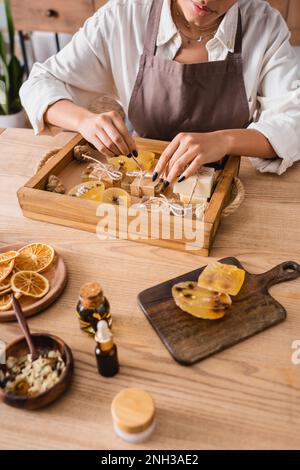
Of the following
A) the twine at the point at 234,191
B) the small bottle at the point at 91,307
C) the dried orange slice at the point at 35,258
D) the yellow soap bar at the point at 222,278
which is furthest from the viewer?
the twine at the point at 234,191

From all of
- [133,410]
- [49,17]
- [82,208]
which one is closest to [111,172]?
[82,208]

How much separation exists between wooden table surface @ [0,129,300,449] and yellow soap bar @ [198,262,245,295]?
0.10m

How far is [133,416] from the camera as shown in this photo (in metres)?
0.69

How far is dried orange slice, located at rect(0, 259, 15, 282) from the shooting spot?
94 centimetres

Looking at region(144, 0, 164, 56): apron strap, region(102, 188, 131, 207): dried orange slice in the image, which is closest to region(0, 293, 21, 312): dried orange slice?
region(102, 188, 131, 207): dried orange slice

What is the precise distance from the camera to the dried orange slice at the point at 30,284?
3.02ft

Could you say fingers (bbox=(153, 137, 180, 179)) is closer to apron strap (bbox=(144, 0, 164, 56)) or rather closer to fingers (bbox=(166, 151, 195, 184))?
fingers (bbox=(166, 151, 195, 184))

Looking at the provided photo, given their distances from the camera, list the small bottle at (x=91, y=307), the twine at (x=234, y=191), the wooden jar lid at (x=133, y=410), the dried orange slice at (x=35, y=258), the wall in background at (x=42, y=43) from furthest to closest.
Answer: the wall in background at (x=42, y=43) → the twine at (x=234, y=191) → the dried orange slice at (x=35, y=258) → the small bottle at (x=91, y=307) → the wooden jar lid at (x=133, y=410)

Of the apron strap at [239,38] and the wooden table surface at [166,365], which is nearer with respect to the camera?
the wooden table surface at [166,365]

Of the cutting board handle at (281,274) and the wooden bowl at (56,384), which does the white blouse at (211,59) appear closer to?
the cutting board handle at (281,274)

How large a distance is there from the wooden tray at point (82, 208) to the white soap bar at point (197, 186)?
0.09ft

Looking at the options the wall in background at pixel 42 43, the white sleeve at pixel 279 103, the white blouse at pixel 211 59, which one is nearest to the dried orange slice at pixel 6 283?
the white blouse at pixel 211 59

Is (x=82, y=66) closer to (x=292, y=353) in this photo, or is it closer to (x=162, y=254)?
(x=162, y=254)
